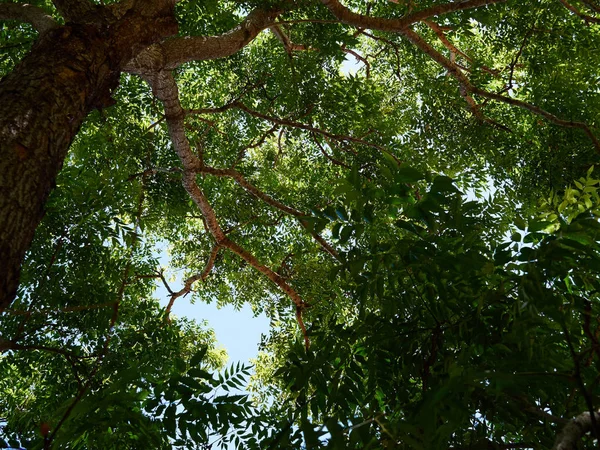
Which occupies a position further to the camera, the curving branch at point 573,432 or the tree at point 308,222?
the tree at point 308,222

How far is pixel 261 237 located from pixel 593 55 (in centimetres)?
446

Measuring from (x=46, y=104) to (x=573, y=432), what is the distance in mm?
2242

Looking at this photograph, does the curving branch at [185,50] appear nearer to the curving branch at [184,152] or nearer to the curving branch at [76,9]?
the curving branch at [184,152]

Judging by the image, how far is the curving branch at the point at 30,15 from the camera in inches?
132

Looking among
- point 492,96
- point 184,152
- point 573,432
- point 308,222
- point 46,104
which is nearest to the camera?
point 573,432

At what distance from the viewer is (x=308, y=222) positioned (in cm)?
189

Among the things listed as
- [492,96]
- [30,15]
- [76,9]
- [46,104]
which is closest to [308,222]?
[46,104]

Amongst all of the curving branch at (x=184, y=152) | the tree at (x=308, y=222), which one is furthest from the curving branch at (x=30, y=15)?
the curving branch at (x=184, y=152)

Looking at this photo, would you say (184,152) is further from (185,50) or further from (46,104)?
(46,104)

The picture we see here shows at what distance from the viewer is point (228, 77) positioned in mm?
7391

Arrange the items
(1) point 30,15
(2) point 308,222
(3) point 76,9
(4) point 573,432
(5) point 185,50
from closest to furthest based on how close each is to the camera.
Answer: (4) point 573,432
(2) point 308,222
(3) point 76,9
(1) point 30,15
(5) point 185,50

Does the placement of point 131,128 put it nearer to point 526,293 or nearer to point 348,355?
point 348,355

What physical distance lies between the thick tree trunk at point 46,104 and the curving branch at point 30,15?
20.2 inches

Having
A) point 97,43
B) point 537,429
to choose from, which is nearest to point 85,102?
point 97,43
